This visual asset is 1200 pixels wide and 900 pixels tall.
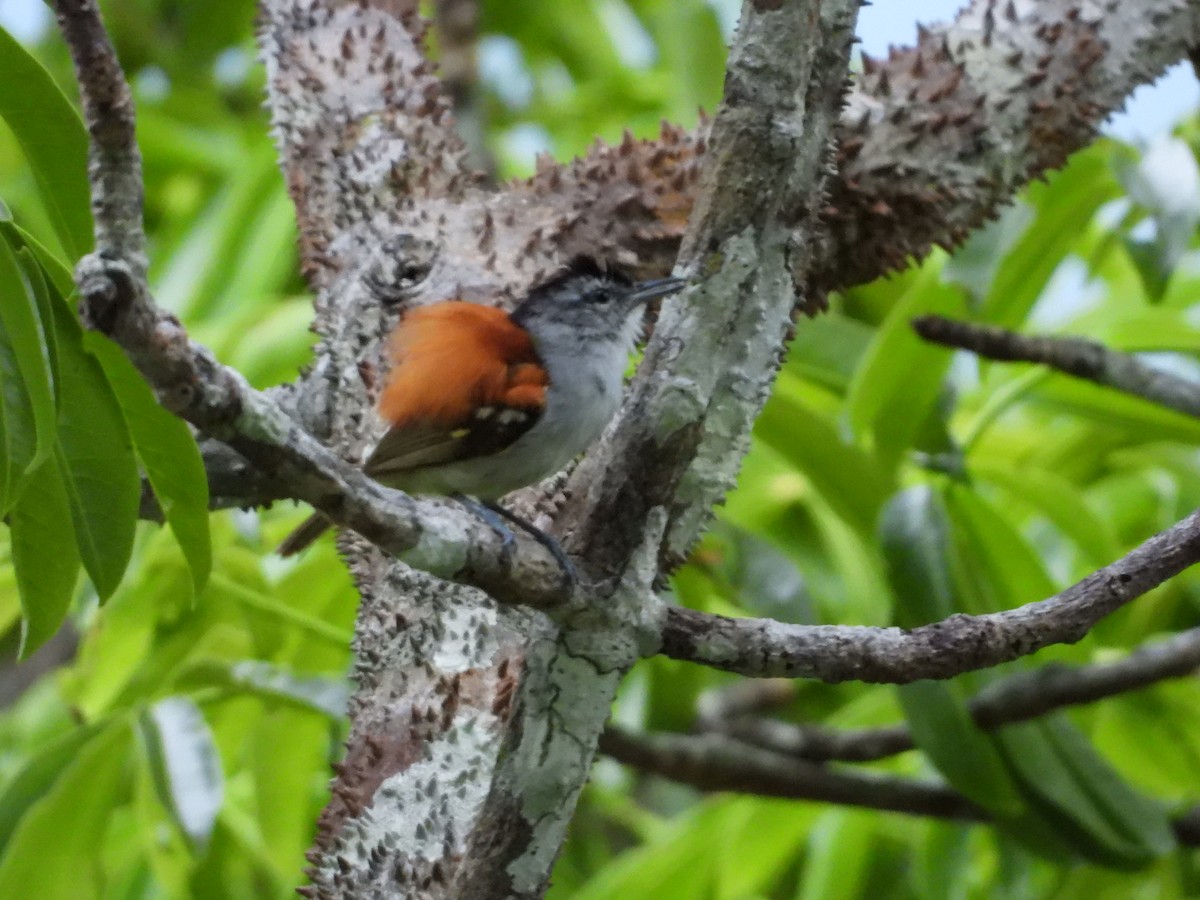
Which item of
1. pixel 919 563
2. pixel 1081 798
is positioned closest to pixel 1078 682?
pixel 1081 798

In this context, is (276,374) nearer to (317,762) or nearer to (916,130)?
(317,762)

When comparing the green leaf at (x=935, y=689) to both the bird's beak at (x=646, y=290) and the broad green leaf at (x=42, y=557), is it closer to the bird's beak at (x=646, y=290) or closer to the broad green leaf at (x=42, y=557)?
the bird's beak at (x=646, y=290)

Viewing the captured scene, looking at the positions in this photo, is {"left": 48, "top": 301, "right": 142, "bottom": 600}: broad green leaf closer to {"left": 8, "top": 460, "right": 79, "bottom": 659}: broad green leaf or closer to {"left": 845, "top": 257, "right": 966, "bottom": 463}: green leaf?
{"left": 8, "top": 460, "right": 79, "bottom": 659}: broad green leaf

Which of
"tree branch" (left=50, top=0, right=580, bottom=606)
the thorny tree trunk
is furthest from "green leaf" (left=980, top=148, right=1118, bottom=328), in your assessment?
"tree branch" (left=50, top=0, right=580, bottom=606)

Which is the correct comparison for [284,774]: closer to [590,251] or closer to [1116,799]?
[590,251]

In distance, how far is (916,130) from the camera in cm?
245

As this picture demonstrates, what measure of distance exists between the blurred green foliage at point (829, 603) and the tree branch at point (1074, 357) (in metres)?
0.16

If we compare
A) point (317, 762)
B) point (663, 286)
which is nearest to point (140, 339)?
point (663, 286)

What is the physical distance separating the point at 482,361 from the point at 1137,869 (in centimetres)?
177

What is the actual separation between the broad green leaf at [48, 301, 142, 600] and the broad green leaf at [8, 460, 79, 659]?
4 cm

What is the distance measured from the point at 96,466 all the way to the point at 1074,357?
6.31 ft

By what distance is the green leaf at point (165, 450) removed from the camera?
4.55 feet

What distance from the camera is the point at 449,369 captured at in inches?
83.5

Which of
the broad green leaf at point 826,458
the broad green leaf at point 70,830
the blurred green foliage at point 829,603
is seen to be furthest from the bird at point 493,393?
the broad green leaf at point 70,830
